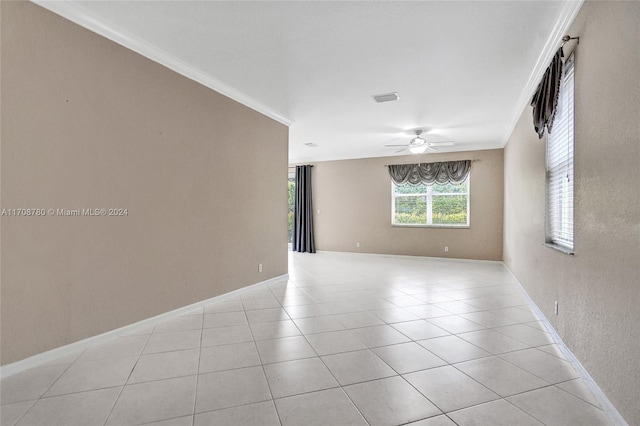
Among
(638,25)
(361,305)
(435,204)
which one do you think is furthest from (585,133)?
(435,204)

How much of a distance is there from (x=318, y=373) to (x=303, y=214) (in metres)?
6.98

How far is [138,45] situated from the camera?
116 inches

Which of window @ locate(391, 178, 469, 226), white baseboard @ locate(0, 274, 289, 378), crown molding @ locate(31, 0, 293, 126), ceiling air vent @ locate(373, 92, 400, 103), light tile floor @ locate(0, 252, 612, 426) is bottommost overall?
light tile floor @ locate(0, 252, 612, 426)

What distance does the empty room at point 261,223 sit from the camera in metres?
1.81

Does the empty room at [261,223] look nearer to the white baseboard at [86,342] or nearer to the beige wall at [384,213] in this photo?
the white baseboard at [86,342]

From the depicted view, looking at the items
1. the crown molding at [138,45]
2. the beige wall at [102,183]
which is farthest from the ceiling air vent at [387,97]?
the beige wall at [102,183]

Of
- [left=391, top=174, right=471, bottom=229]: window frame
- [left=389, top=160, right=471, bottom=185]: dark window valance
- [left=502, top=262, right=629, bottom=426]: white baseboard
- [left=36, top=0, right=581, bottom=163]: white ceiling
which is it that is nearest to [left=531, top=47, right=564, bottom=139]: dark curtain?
[left=36, top=0, right=581, bottom=163]: white ceiling

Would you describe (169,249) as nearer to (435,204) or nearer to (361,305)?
(361,305)

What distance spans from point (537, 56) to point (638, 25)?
1.85 m

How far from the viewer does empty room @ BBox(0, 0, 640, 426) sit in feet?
5.95

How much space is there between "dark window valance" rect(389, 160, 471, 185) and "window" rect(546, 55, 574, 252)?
4.38 m

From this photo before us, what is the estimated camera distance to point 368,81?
3.79m

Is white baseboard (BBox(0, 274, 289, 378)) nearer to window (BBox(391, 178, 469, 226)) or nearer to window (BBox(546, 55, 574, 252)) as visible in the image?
window (BBox(546, 55, 574, 252))

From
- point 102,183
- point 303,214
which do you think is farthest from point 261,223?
point 303,214
